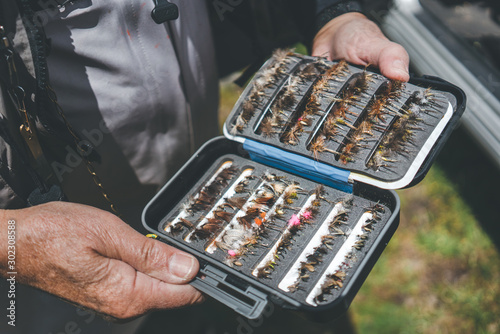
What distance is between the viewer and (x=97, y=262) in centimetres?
196

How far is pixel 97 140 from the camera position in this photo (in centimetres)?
236

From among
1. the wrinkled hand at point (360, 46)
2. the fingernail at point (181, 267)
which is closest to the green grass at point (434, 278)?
the wrinkled hand at point (360, 46)

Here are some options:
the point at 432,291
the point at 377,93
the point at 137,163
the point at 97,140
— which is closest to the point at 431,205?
the point at 432,291

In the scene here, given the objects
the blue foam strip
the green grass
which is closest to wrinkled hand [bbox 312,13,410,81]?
the blue foam strip

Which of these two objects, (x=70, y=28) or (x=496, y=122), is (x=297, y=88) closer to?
(x=70, y=28)

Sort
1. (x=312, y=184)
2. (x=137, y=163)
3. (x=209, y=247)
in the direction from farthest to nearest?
1. (x=137, y=163)
2. (x=312, y=184)
3. (x=209, y=247)

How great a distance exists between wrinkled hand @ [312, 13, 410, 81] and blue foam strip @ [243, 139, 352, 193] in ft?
2.23

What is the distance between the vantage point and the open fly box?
2.09 metres

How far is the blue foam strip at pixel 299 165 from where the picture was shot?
2299mm

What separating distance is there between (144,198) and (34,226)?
938 millimetres

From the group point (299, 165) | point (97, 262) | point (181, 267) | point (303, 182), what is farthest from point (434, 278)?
point (97, 262)

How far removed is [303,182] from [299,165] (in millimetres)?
128

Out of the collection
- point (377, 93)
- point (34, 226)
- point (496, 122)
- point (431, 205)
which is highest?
point (377, 93)

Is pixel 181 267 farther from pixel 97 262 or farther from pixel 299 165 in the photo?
pixel 299 165
